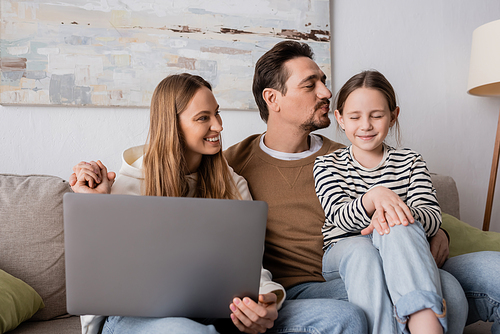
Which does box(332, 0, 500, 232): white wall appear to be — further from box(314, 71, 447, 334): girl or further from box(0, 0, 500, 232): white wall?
box(314, 71, 447, 334): girl

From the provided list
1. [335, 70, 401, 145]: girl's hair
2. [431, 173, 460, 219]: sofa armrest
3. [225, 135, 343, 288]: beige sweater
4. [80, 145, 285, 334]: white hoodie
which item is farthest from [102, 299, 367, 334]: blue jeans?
[431, 173, 460, 219]: sofa armrest

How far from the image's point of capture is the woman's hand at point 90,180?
1.07 m

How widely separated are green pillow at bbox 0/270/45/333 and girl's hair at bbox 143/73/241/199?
476 millimetres

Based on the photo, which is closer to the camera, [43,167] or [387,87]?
[387,87]

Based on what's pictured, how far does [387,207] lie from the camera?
41.1 inches

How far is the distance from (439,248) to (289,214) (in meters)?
0.49

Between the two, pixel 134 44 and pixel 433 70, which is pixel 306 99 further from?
pixel 433 70

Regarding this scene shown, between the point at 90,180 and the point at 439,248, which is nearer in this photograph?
the point at 90,180

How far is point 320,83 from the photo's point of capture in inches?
61.0

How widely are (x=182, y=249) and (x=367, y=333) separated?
0.52 metres

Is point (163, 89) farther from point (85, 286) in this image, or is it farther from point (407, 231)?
point (407, 231)

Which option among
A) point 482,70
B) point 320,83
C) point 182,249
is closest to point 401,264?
point 182,249

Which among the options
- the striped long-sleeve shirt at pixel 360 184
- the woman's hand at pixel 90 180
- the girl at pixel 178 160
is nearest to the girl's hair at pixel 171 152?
the girl at pixel 178 160

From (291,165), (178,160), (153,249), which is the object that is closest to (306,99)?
(291,165)
